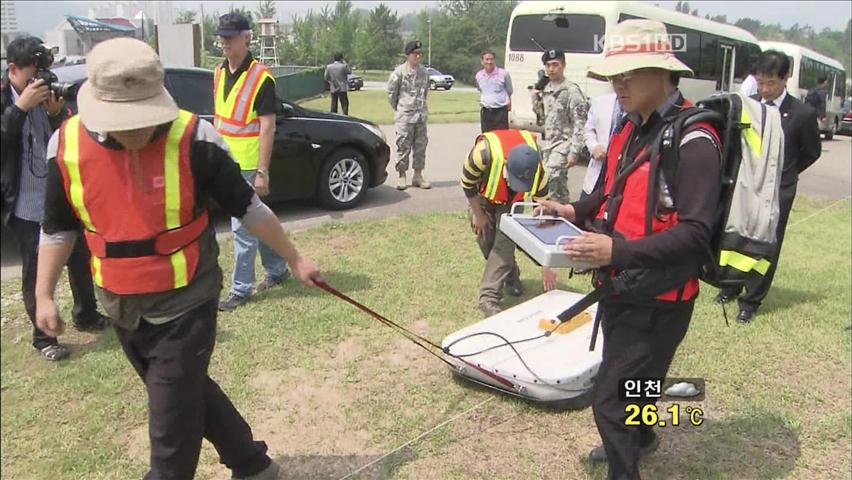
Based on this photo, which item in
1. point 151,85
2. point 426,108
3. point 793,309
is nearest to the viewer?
point 151,85

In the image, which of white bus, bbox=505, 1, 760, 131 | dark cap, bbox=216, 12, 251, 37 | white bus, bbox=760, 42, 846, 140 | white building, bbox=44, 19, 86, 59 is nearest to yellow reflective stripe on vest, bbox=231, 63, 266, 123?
dark cap, bbox=216, 12, 251, 37

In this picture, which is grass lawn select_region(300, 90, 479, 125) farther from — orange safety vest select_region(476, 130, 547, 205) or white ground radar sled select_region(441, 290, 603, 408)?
white ground radar sled select_region(441, 290, 603, 408)

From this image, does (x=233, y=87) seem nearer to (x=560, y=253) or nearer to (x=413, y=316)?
(x=413, y=316)

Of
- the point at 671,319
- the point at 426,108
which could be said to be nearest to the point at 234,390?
the point at 671,319

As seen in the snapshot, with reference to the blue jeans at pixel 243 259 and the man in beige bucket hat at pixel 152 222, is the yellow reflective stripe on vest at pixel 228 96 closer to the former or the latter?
the blue jeans at pixel 243 259

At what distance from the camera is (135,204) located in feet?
6.55

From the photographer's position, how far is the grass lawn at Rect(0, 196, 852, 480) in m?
2.97

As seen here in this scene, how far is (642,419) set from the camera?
2.52m

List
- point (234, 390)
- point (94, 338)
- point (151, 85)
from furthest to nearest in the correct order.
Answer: point (94, 338) < point (234, 390) < point (151, 85)

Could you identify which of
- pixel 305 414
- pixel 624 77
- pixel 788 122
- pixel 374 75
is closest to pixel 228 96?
pixel 305 414

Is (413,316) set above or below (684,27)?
below

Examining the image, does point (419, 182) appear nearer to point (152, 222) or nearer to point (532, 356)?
point (532, 356)

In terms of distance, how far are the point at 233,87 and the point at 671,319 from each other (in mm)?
3221

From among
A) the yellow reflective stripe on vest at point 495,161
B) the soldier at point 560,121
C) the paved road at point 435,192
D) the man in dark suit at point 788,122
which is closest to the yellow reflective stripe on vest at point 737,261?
the yellow reflective stripe on vest at point 495,161
